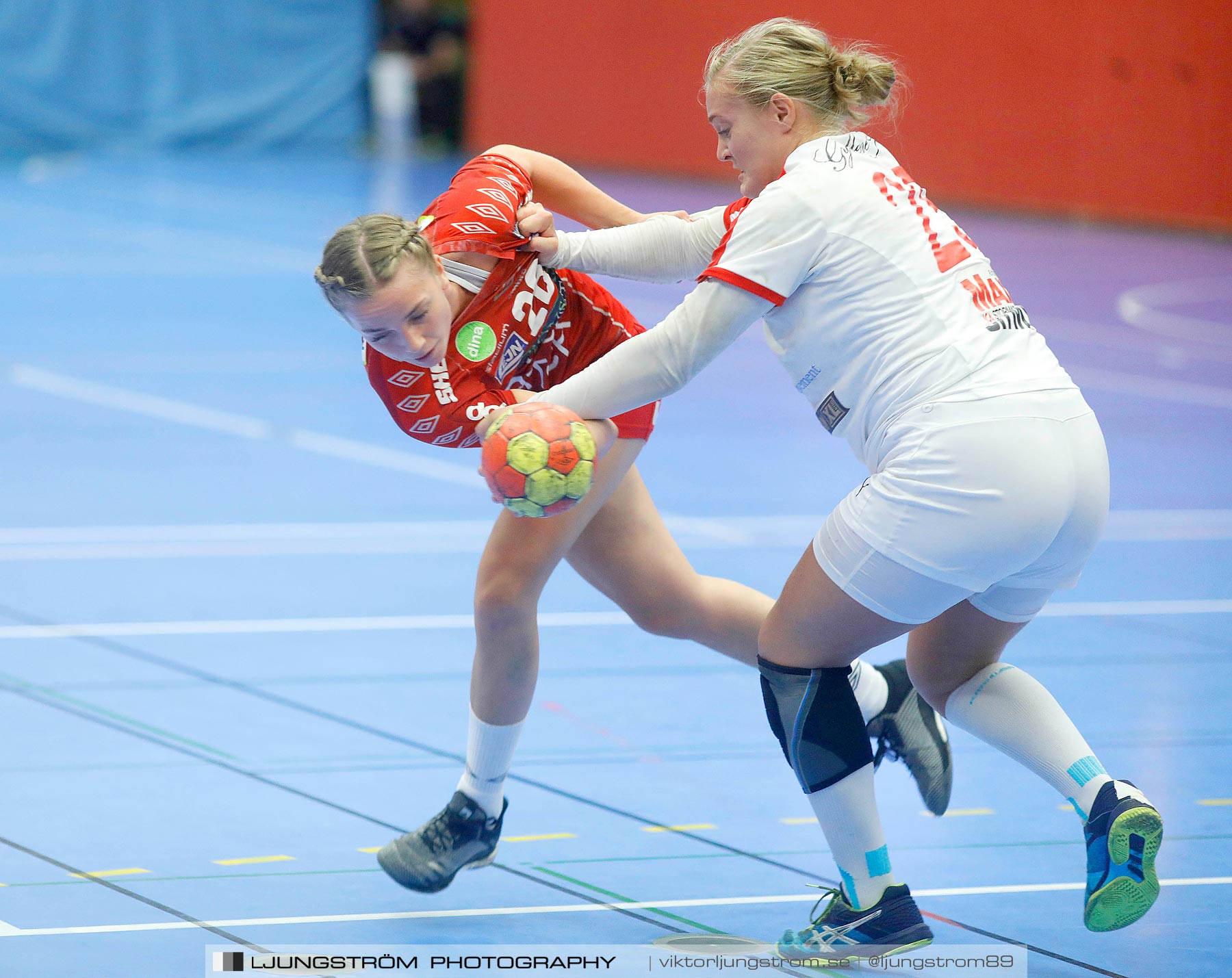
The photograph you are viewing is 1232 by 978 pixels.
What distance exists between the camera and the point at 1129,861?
330 cm

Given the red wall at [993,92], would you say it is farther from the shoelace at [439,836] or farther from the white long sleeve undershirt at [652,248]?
the shoelace at [439,836]

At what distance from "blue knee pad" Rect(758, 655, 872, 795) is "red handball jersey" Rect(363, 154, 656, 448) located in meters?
0.83

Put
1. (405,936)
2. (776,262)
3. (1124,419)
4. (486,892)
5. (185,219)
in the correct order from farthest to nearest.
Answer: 1. (185,219)
2. (1124,419)
3. (486,892)
4. (405,936)
5. (776,262)

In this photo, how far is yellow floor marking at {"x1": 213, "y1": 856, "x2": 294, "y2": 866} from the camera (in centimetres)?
404

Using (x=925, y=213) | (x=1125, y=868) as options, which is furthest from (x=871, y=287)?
(x=1125, y=868)

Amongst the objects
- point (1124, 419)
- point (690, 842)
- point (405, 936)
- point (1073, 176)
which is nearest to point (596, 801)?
point (690, 842)

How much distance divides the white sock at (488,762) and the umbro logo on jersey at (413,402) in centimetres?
73

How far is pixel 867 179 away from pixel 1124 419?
7199 millimetres

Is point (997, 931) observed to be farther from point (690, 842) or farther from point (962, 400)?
point (962, 400)

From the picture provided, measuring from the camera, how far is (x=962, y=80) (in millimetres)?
19781

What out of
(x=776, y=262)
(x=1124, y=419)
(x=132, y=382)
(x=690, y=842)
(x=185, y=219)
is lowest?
(x=690, y=842)

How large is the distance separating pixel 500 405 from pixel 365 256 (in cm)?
43

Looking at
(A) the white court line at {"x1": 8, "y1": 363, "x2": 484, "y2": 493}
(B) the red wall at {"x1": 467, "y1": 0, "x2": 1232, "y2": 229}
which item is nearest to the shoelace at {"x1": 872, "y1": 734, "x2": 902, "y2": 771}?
(A) the white court line at {"x1": 8, "y1": 363, "x2": 484, "y2": 493}

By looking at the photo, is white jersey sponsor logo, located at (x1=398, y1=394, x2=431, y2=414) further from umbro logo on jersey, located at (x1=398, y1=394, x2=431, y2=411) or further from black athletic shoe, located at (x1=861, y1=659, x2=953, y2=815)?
black athletic shoe, located at (x1=861, y1=659, x2=953, y2=815)
